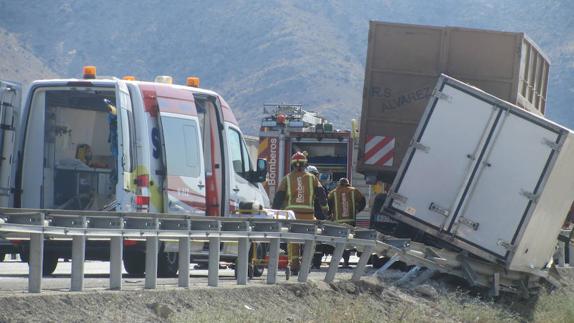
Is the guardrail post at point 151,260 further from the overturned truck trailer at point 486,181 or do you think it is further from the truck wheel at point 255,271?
the overturned truck trailer at point 486,181

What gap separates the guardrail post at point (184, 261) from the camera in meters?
12.5

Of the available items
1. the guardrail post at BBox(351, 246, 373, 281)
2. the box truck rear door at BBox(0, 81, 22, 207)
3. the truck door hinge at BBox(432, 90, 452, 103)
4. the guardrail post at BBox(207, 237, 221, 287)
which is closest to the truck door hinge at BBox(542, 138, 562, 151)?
the truck door hinge at BBox(432, 90, 452, 103)

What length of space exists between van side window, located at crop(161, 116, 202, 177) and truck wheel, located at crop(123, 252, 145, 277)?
41.0 inches

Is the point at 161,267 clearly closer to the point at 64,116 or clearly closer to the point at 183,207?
the point at 183,207

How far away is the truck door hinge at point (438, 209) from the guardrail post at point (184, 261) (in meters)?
5.10

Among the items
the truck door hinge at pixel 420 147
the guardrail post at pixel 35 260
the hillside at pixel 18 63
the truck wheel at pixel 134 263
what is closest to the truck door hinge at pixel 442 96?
the truck door hinge at pixel 420 147

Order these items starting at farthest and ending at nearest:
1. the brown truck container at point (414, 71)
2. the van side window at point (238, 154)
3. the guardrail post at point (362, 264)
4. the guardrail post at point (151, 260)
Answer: the brown truck container at point (414, 71) → the van side window at point (238, 154) → the guardrail post at point (362, 264) → the guardrail post at point (151, 260)

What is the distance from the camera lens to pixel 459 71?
19891mm

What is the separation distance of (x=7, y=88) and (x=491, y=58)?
286 inches

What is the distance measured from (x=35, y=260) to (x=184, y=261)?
219 cm

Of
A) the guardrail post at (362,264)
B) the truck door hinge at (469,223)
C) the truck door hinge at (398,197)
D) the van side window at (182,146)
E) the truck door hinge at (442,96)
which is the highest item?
the truck door hinge at (442,96)

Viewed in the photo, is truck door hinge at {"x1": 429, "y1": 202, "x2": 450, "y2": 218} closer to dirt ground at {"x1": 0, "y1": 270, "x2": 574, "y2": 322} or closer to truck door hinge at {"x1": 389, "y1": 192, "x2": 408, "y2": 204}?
truck door hinge at {"x1": 389, "y1": 192, "x2": 408, "y2": 204}

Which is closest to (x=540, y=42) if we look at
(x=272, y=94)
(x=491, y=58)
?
(x=272, y=94)

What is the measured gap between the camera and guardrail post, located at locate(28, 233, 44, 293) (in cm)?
1055
